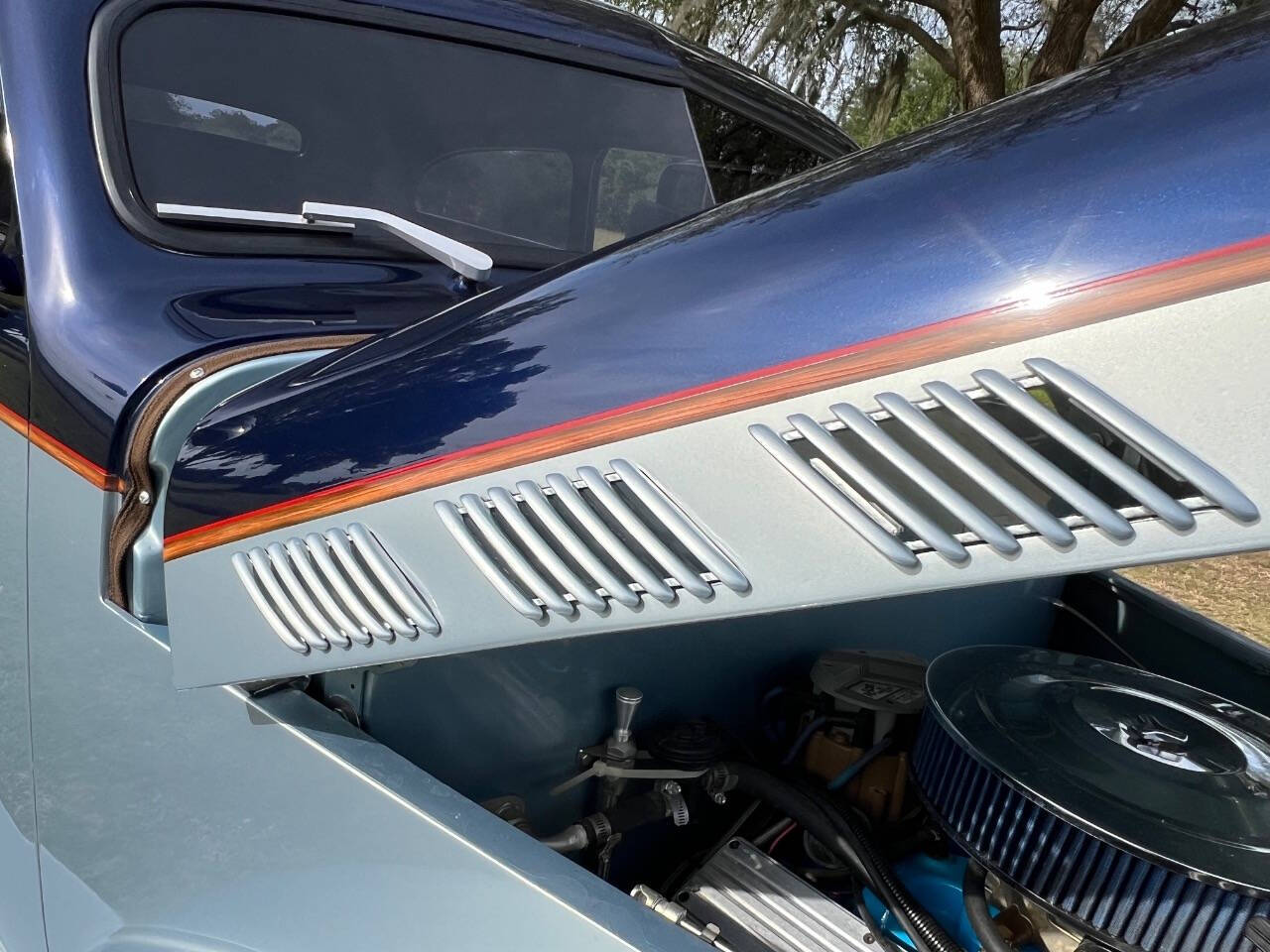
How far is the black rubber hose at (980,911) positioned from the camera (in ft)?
3.71

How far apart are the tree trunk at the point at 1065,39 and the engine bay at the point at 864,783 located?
832cm

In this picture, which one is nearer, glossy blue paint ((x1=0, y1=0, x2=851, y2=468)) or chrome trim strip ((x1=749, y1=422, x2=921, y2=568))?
chrome trim strip ((x1=749, y1=422, x2=921, y2=568))

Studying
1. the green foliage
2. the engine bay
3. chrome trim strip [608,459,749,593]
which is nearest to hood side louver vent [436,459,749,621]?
chrome trim strip [608,459,749,593]

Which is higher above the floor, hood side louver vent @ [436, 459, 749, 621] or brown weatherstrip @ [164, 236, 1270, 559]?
brown weatherstrip @ [164, 236, 1270, 559]

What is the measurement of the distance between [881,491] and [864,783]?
93 centimetres

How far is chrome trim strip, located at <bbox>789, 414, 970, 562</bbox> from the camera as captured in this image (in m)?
0.68

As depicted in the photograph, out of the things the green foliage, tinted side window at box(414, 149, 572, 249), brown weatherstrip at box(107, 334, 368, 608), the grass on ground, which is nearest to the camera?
brown weatherstrip at box(107, 334, 368, 608)

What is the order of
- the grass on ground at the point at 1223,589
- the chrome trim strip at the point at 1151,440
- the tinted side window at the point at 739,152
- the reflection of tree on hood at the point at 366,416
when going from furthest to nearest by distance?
the grass on ground at the point at 1223,589
the tinted side window at the point at 739,152
the reflection of tree on hood at the point at 366,416
the chrome trim strip at the point at 1151,440

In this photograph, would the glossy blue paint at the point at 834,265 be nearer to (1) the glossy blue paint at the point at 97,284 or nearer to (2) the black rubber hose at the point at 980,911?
(1) the glossy blue paint at the point at 97,284

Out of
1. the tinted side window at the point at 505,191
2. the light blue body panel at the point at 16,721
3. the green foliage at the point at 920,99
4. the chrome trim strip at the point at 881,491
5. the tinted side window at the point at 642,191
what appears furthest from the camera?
the green foliage at the point at 920,99

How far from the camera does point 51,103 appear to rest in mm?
1553

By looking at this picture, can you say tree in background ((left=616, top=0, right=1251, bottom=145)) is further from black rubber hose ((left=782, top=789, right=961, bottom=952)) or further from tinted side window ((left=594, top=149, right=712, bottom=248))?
black rubber hose ((left=782, top=789, right=961, bottom=952))

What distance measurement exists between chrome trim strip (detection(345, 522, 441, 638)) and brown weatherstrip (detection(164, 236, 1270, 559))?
0.03 m

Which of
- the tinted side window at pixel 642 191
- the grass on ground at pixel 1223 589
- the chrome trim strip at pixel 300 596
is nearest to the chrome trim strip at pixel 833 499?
the chrome trim strip at pixel 300 596
